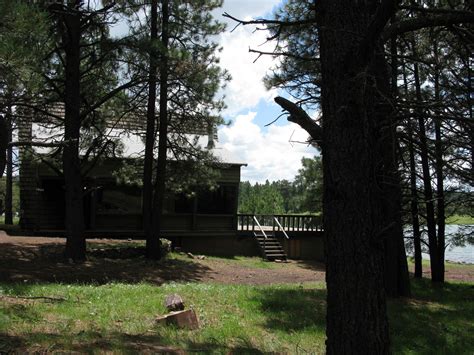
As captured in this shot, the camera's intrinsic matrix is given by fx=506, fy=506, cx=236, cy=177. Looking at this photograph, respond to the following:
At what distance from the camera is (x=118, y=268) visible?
14672mm

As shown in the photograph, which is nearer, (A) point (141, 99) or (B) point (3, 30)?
(B) point (3, 30)

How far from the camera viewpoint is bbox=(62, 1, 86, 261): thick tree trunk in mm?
14688

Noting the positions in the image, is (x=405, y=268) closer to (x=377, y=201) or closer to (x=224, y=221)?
(x=377, y=201)

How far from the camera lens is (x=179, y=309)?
7184 millimetres

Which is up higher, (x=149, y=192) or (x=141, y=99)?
(x=141, y=99)

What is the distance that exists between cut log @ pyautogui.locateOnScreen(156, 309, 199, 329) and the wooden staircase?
56.5 ft

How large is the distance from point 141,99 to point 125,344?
12.9 metres

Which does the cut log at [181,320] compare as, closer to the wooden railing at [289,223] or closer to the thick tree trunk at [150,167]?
the thick tree trunk at [150,167]

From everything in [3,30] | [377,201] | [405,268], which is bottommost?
[405,268]

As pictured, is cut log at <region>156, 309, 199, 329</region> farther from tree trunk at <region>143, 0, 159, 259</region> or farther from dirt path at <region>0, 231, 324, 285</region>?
tree trunk at <region>143, 0, 159, 259</region>

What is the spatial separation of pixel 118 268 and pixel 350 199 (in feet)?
40.0

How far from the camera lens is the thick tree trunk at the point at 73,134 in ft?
48.2

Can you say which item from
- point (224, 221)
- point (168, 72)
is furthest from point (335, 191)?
point (224, 221)

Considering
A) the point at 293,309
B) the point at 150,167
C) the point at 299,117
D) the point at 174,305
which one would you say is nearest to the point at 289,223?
the point at 150,167
